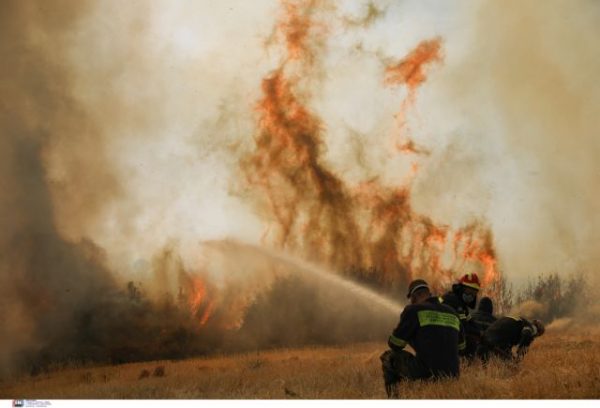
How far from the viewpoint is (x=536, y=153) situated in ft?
40.6

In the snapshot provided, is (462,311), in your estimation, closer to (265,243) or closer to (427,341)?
(427,341)

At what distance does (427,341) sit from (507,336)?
66.6 inches

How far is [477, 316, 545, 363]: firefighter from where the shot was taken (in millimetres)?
8422

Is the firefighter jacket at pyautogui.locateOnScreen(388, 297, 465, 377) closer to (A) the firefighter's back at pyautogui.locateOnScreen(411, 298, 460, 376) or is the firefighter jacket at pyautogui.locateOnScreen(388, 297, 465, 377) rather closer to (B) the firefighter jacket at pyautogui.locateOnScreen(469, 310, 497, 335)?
(A) the firefighter's back at pyautogui.locateOnScreen(411, 298, 460, 376)

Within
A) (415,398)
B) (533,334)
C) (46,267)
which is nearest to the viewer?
(415,398)

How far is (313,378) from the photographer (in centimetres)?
916

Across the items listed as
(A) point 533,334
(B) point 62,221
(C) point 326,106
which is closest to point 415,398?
(A) point 533,334

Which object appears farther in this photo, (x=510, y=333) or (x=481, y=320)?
(x=481, y=320)

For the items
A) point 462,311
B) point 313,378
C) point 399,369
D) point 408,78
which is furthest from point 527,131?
point 399,369

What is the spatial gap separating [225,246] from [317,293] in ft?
7.16

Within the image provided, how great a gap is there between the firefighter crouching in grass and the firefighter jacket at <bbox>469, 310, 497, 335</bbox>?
150 centimetres

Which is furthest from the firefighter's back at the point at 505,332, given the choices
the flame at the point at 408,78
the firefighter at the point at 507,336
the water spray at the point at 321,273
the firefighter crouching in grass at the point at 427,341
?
the flame at the point at 408,78

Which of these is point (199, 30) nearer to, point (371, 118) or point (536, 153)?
point (371, 118)

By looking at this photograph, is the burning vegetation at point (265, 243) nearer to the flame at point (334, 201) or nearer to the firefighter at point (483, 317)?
the flame at point (334, 201)
